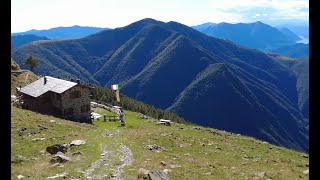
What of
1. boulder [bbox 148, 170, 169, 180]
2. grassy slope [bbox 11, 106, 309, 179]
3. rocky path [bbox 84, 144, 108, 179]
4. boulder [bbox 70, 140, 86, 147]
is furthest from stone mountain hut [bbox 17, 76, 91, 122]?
boulder [bbox 148, 170, 169, 180]

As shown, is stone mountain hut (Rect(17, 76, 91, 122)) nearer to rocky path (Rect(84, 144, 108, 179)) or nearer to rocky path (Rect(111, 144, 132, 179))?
rocky path (Rect(111, 144, 132, 179))

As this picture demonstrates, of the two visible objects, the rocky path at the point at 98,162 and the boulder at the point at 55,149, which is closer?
the rocky path at the point at 98,162

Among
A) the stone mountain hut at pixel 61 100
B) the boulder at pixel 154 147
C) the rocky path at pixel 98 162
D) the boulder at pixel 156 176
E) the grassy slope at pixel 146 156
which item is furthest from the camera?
the stone mountain hut at pixel 61 100

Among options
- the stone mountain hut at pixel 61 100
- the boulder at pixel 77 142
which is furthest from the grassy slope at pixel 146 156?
the stone mountain hut at pixel 61 100

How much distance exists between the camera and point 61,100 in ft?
208

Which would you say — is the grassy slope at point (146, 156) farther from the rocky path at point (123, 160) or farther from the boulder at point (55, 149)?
the boulder at point (55, 149)

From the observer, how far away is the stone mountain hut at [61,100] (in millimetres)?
64206

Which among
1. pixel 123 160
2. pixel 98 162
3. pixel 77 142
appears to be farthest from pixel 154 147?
pixel 98 162

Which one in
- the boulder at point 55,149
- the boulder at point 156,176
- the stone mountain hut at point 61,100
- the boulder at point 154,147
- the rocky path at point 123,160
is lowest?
the boulder at point 154,147

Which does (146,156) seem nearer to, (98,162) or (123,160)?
(123,160)

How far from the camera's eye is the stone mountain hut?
64206 mm

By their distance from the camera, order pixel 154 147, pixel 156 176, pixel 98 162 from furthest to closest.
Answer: pixel 154 147
pixel 98 162
pixel 156 176

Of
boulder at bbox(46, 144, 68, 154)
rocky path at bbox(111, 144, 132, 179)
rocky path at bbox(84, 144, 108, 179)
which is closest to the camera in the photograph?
rocky path at bbox(111, 144, 132, 179)

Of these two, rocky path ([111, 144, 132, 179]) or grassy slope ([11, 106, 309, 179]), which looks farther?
grassy slope ([11, 106, 309, 179])
